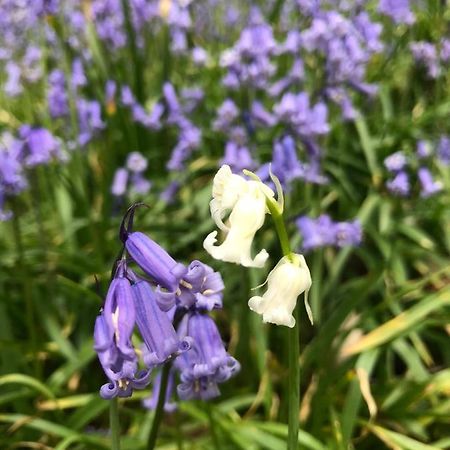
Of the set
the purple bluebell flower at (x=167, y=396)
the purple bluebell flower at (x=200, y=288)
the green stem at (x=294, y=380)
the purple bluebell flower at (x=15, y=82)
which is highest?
the purple bluebell flower at (x=15, y=82)

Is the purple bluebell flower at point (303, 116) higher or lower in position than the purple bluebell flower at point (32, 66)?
lower

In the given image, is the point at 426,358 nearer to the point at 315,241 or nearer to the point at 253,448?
the point at 315,241

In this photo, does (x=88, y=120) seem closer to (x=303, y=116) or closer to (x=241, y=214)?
(x=303, y=116)

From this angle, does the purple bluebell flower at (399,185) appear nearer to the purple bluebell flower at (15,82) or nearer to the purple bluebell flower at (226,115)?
the purple bluebell flower at (226,115)

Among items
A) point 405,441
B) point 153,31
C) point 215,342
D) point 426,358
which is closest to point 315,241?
point 426,358

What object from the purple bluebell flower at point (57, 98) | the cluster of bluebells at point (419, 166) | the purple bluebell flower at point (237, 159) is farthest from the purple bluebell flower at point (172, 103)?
the cluster of bluebells at point (419, 166)

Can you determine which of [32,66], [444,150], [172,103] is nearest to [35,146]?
[172,103]
